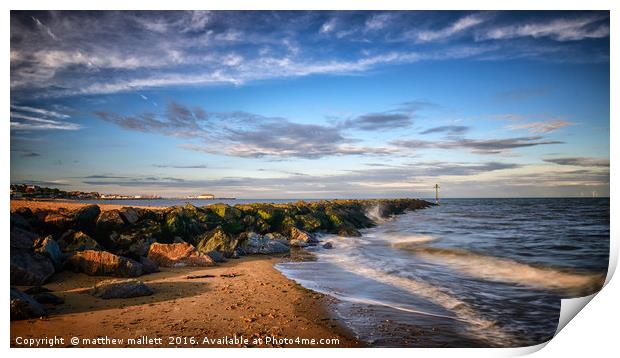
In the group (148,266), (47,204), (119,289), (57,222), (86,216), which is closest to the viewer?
(119,289)

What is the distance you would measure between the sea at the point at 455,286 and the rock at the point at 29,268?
357 centimetres

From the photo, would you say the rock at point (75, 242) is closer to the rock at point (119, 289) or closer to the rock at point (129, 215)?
the rock at point (129, 215)

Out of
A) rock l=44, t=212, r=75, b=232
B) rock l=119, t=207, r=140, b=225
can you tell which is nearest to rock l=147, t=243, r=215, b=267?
rock l=119, t=207, r=140, b=225

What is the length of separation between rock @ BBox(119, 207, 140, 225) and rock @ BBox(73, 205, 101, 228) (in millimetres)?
486

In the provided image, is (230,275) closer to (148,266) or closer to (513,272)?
(148,266)

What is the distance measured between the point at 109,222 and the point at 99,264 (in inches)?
85.5

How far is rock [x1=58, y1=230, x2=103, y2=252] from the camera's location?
593cm

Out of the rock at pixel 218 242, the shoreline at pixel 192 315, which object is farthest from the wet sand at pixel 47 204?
the rock at pixel 218 242

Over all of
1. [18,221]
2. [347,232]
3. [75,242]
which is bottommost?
[347,232]

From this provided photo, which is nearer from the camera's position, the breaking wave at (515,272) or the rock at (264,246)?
the breaking wave at (515,272)

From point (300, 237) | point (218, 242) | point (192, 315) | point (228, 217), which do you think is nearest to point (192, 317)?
point (192, 315)

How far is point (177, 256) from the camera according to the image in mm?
6301

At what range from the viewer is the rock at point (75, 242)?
593cm

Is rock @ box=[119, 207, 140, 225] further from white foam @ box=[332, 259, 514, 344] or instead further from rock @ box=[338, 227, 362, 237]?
rock @ box=[338, 227, 362, 237]
